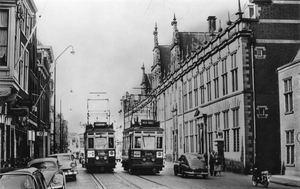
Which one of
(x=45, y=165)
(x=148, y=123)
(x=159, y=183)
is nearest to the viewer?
(x=45, y=165)

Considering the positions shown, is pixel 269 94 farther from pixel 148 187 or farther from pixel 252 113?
pixel 148 187

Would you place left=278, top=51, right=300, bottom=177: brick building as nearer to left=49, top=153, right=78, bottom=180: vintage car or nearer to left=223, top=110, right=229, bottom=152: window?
left=223, top=110, right=229, bottom=152: window

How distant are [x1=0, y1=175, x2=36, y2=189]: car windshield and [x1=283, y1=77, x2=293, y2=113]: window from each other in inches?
959

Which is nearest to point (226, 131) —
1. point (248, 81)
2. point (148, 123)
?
point (248, 81)

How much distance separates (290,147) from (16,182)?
2471 centimetres

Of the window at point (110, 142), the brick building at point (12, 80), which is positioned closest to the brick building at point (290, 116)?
the window at point (110, 142)

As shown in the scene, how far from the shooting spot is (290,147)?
3167 cm

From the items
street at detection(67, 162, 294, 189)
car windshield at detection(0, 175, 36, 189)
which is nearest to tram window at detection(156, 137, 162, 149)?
street at detection(67, 162, 294, 189)

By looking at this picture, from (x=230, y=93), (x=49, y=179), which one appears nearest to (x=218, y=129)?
(x=230, y=93)

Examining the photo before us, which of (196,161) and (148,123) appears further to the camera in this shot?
(148,123)

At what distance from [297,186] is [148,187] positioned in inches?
311

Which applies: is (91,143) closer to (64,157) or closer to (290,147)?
(64,157)

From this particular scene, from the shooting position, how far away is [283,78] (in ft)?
107

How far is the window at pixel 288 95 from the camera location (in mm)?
Answer: 31841
